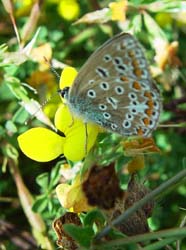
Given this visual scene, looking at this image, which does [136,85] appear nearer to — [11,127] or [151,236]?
[151,236]

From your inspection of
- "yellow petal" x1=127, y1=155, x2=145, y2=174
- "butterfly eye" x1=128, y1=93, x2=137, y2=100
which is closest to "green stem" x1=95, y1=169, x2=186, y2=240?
"yellow petal" x1=127, y1=155, x2=145, y2=174

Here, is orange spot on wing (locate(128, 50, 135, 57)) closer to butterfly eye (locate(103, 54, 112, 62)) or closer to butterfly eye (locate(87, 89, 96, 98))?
butterfly eye (locate(103, 54, 112, 62))

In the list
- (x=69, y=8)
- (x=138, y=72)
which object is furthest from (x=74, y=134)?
(x=69, y=8)

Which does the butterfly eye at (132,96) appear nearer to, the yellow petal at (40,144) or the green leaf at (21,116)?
the yellow petal at (40,144)

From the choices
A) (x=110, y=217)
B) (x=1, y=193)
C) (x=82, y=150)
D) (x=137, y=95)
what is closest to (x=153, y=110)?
(x=137, y=95)

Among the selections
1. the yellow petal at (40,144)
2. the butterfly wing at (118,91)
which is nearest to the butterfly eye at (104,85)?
the butterfly wing at (118,91)

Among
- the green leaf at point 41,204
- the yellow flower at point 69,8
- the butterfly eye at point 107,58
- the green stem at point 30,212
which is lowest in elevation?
the green stem at point 30,212
